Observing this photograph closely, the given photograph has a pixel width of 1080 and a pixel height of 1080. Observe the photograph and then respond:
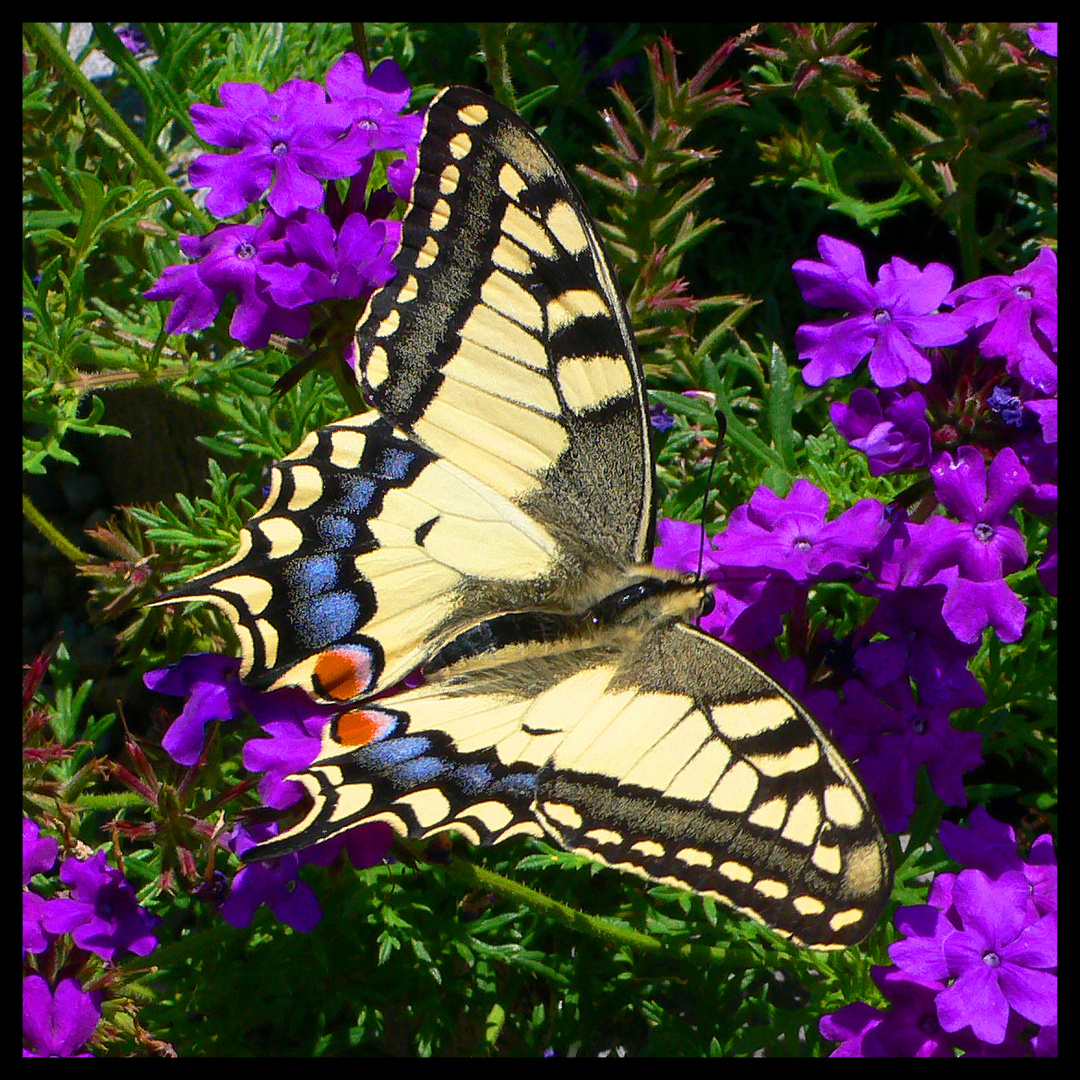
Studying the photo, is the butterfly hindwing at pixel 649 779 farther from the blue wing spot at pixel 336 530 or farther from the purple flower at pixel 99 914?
the purple flower at pixel 99 914

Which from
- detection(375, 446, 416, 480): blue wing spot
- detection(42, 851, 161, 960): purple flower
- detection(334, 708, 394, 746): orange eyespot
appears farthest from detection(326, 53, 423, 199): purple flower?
detection(42, 851, 161, 960): purple flower

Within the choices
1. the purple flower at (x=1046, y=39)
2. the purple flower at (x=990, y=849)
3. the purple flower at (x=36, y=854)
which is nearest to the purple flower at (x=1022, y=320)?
the purple flower at (x=990, y=849)

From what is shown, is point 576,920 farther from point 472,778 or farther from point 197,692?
point 197,692

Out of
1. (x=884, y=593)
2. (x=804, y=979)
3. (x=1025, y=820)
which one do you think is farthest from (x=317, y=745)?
(x=1025, y=820)

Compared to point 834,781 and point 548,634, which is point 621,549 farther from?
point 834,781

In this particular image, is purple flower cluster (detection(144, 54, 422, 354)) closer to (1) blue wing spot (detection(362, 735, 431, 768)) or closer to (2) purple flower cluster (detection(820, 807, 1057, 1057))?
(1) blue wing spot (detection(362, 735, 431, 768))

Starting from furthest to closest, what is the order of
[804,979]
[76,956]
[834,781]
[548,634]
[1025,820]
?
[1025,820] < [804,979] < [76,956] < [548,634] < [834,781]
